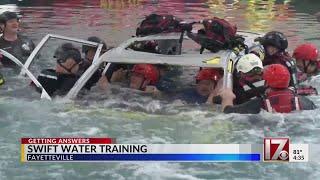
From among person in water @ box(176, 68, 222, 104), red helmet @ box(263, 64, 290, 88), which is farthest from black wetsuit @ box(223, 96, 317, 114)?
person in water @ box(176, 68, 222, 104)

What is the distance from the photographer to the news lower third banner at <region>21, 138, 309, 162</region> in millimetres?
4863

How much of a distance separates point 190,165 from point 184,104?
2.04 metres

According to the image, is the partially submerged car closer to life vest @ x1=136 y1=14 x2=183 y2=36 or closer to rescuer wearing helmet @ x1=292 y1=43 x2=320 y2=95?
life vest @ x1=136 y1=14 x2=183 y2=36

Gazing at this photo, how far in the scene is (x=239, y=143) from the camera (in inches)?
→ 209

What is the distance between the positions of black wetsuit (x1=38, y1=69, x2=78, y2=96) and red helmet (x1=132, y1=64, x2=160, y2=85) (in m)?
0.87

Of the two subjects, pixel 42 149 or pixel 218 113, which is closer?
pixel 42 149

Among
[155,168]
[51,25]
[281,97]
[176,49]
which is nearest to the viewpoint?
[155,168]

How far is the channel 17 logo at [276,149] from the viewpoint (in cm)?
484

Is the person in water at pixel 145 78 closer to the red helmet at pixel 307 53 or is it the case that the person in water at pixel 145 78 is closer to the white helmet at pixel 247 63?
the white helmet at pixel 247 63

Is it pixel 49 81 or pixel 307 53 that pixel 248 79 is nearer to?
pixel 307 53

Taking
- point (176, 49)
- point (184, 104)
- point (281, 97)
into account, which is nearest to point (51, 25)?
point (176, 49)

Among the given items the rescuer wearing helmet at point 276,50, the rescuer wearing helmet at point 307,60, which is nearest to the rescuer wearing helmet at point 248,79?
the rescuer wearing helmet at point 276,50

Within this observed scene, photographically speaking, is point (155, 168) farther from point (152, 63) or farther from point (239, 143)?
point (152, 63)

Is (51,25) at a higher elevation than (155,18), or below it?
below
